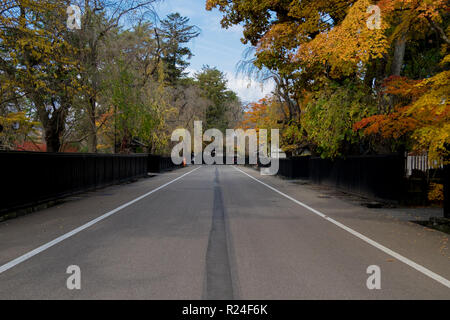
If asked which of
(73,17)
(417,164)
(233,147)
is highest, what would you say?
(73,17)

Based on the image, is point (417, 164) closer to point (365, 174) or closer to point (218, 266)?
point (365, 174)

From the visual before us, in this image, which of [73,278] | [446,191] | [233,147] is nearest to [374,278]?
[73,278]

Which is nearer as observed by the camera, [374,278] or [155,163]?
[374,278]

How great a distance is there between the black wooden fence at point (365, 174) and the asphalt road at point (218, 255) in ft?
8.86

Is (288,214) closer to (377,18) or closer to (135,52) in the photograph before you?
(377,18)

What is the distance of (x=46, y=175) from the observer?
12.2 m

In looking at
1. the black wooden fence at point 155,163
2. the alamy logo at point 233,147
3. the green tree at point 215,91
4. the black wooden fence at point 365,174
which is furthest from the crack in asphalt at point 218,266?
the green tree at point 215,91

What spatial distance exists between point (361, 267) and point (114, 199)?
10.2 metres

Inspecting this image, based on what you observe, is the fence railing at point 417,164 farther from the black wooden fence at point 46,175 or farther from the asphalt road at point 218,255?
the black wooden fence at point 46,175

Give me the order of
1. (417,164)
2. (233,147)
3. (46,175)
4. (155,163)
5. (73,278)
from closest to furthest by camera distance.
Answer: (73,278)
(46,175)
(417,164)
(155,163)
(233,147)

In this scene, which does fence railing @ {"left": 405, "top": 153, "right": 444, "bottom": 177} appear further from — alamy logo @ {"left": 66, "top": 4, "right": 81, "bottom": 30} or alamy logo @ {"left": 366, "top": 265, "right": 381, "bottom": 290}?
alamy logo @ {"left": 66, "top": 4, "right": 81, "bottom": 30}

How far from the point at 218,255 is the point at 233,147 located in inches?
2484

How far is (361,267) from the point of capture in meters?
5.33
